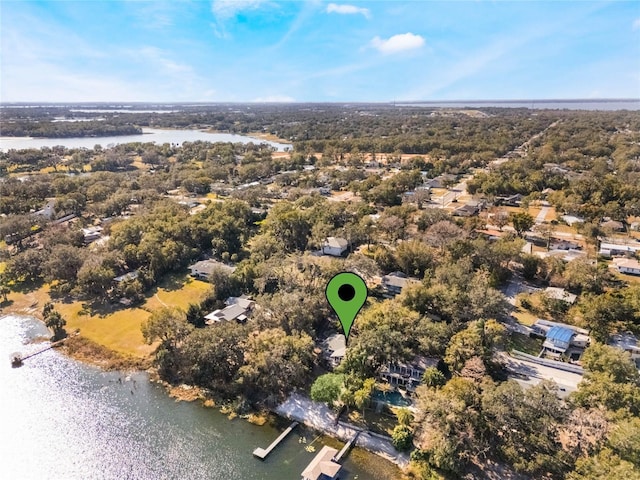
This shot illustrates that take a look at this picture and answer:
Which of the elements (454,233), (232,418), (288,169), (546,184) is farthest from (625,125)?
(232,418)

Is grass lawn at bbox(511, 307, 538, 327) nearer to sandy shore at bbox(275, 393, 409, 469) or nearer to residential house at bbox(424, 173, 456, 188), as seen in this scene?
sandy shore at bbox(275, 393, 409, 469)

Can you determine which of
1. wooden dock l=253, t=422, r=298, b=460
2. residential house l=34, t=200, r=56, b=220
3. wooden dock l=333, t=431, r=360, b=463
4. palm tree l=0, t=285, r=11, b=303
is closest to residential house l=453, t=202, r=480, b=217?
wooden dock l=333, t=431, r=360, b=463

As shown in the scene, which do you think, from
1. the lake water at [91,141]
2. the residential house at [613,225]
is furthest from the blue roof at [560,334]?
the lake water at [91,141]

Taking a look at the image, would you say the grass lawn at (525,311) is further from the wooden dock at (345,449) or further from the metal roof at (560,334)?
the wooden dock at (345,449)

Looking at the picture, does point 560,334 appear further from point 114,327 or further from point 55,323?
point 55,323

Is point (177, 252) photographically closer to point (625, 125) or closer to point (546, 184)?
point (546, 184)

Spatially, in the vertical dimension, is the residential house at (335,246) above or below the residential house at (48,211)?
below
